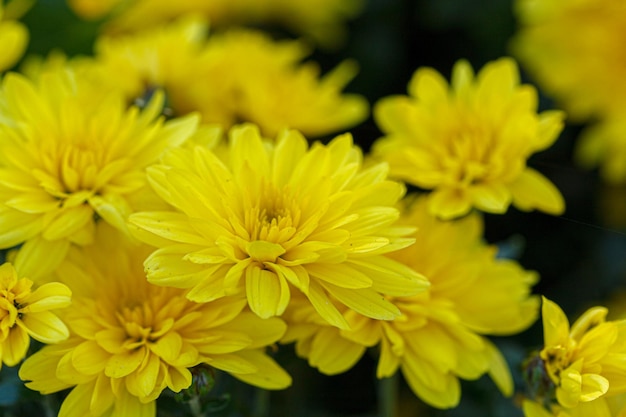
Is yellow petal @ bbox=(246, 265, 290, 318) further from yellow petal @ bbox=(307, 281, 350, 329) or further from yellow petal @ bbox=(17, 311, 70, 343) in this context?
yellow petal @ bbox=(17, 311, 70, 343)

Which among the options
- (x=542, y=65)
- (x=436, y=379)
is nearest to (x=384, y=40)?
(x=542, y=65)

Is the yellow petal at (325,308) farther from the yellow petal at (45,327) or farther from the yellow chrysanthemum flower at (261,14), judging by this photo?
A: the yellow chrysanthemum flower at (261,14)

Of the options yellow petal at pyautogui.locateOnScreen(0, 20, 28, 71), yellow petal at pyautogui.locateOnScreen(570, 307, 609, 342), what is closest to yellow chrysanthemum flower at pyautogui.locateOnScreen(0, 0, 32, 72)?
yellow petal at pyautogui.locateOnScreen(0, 20, 28, 71)

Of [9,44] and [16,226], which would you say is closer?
[16,226]

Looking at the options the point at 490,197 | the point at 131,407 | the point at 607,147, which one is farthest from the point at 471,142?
the point at 607,147

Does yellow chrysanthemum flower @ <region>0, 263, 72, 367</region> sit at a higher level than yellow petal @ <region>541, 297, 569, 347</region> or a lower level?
lower

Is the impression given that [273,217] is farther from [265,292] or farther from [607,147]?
[607,147]

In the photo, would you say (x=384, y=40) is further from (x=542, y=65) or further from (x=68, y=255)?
(x=68, y=255)
